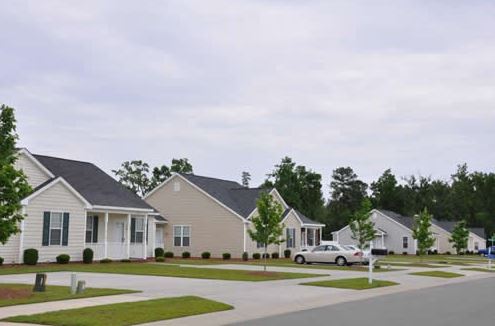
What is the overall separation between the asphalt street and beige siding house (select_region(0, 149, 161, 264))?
18884mm

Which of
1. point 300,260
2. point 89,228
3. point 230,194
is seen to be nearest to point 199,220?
point 230,194

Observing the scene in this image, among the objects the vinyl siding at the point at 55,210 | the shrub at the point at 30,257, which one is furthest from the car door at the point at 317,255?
the shrub at the point at 30,257

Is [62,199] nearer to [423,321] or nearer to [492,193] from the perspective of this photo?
[423,321]

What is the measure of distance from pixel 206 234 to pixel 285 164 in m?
36.1

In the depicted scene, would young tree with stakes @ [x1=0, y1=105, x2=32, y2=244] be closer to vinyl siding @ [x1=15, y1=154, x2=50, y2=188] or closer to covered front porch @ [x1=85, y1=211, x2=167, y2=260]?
vinyl siding @ [x1=15, y1=154, x2=50, y2=188]

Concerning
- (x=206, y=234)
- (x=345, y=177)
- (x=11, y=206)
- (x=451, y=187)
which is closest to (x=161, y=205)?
(x=206, y=234)

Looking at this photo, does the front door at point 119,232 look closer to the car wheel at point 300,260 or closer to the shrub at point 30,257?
the shrub at point 30,257

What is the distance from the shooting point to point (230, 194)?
174 ft

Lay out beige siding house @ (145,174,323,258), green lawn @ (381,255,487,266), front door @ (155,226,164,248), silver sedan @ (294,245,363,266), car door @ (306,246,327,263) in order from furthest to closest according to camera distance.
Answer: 1. green lawn @ (381,255,487,266)
2. front door @ (155,226,164,248)
3. beige siding house @ (145,174,323,258)
4. car door @ (306,246,327,263)
5. silver sedan @ (294,245,363,266)

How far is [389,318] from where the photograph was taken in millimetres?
14805

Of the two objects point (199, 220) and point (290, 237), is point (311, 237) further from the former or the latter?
point (199, 220)

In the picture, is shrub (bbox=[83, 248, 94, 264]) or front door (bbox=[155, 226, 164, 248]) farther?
front door (bbox=[155, 226, 164, 248])

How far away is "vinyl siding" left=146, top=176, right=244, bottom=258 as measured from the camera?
159ft

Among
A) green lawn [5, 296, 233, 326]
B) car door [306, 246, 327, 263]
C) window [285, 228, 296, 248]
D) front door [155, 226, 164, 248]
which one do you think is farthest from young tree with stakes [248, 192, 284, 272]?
window [285, 228, 296, 248]
